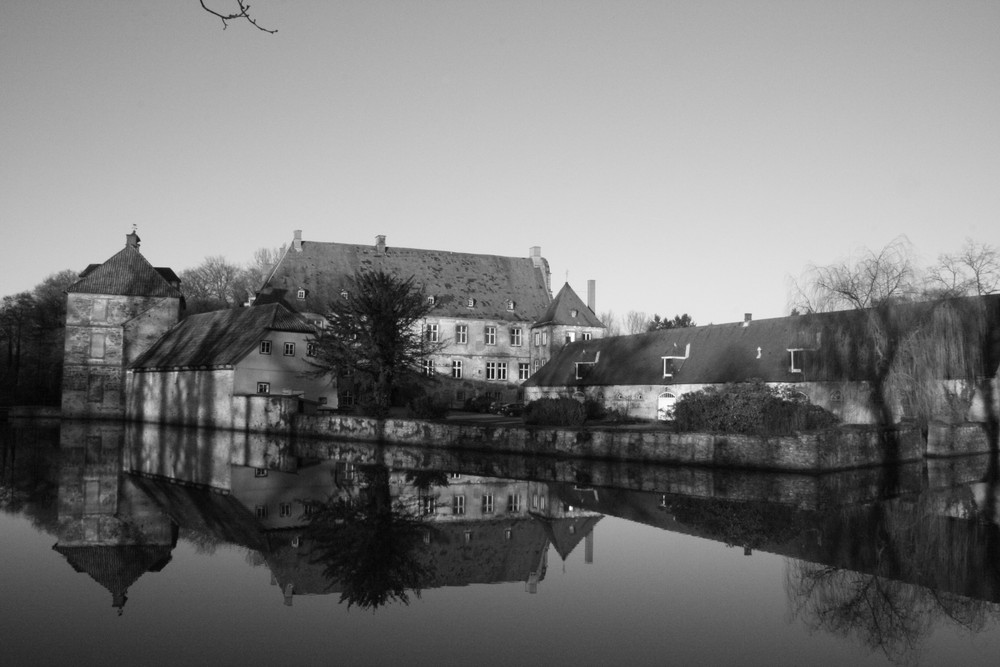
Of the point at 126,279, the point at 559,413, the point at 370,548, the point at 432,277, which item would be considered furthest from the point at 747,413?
the point at 126,279

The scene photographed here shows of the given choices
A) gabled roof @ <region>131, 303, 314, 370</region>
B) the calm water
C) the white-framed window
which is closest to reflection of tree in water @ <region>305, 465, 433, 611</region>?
the calm water

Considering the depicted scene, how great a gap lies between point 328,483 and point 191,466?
506 centimetres

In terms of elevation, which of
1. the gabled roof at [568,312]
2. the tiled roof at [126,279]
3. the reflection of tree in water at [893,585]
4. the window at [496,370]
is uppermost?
the tiled roof at [126,279]

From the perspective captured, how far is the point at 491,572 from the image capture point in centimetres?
953

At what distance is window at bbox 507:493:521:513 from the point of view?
1402 cm

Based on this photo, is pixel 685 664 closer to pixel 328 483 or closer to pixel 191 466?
pixel 328 483

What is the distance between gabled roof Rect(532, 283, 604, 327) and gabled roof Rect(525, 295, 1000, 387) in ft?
12.8

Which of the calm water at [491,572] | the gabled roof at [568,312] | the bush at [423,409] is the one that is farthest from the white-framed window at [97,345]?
the calm water at [491,572]

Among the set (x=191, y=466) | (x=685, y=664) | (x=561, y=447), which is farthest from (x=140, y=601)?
(x=561, y=447)

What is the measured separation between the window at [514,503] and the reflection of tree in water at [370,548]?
1.76m

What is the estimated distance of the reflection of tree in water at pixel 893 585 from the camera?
762 cm

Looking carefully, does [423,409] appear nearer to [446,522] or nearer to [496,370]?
[496,370]

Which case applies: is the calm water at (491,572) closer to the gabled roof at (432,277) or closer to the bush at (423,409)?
the bush at (423,409)

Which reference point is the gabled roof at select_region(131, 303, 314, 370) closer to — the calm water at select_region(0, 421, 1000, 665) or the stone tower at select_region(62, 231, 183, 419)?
the stone tower at select_region(62, 231, 183, 419)
